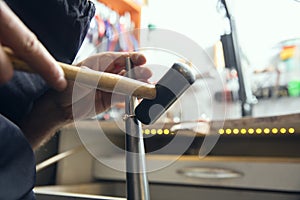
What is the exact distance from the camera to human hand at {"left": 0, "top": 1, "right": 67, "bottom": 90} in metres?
0.20

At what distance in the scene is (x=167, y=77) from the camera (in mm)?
343

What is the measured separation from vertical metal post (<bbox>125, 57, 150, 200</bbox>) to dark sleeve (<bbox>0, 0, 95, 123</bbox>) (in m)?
0.14

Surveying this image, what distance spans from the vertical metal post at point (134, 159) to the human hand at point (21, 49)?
0.13 m

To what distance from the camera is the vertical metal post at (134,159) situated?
365mm

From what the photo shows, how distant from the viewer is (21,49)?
0.70 feet

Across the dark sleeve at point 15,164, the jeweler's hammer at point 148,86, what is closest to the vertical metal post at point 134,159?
the jeweler's hammer at point 148,86

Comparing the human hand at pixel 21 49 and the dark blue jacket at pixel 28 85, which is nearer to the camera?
the human hand at pixel 21 49

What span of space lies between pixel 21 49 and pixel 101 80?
0.08m

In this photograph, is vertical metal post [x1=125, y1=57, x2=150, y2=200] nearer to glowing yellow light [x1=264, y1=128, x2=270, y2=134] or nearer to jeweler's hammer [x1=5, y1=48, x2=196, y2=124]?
jeweler's hammer [x1=5, y1=48, x2=196, y2=124]

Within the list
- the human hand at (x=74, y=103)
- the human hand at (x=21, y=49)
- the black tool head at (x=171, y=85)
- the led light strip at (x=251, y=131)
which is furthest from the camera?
the led light strip at (x=251, y=131)

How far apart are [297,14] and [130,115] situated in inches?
40.4

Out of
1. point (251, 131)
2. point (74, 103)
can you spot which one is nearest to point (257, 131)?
point (251, 131)

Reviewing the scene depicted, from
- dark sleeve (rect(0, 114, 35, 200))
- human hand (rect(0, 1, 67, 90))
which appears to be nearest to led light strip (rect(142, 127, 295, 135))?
dark sleeve (rect(0, 114, 35, 200))

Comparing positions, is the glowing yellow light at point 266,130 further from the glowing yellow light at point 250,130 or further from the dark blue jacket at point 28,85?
the dark blue jacket at point 28,85
